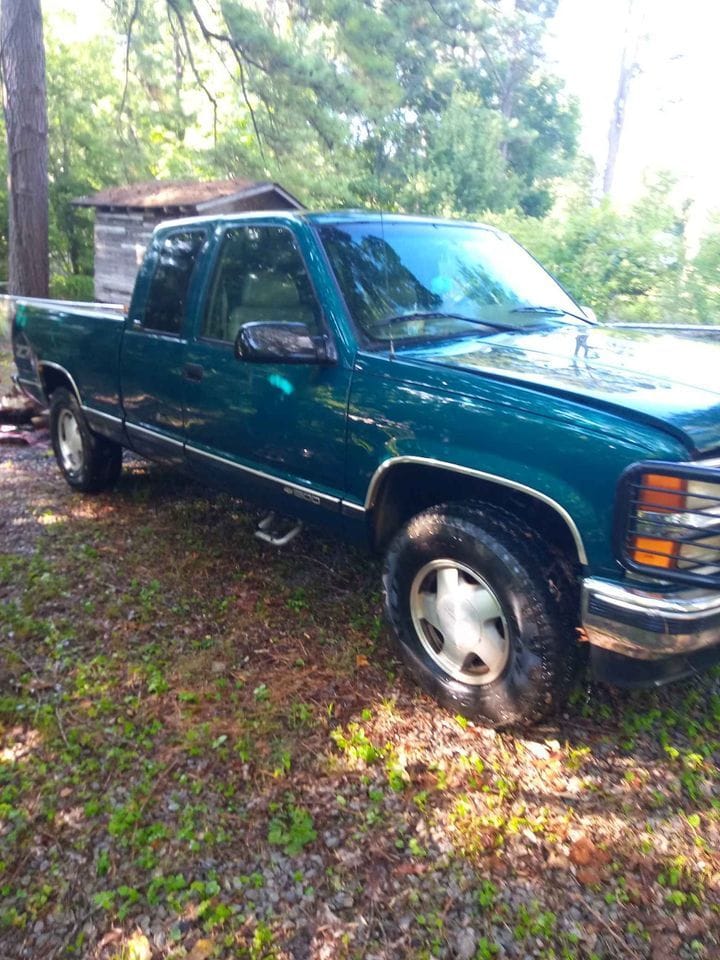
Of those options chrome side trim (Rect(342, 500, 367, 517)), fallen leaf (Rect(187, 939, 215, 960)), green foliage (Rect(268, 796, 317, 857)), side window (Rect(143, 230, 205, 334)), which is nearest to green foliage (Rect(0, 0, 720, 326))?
side window (Rect(143, 230, 205, 334))

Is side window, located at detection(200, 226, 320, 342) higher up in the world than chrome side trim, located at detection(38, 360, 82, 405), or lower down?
higher up

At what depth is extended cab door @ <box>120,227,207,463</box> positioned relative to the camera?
4.42m

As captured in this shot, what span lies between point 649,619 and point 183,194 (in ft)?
43.2

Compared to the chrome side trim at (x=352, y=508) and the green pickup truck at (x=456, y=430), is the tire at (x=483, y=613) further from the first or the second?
the chrome side trim at (x=352, y=508)

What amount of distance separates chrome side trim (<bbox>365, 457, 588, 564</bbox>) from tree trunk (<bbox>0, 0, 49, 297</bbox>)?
32.1 ft

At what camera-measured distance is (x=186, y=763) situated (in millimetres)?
A: 2982

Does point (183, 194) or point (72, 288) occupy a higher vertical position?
point (183, 194)

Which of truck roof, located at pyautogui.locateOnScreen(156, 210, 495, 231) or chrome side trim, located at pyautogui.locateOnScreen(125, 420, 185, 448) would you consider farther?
chrome side trim, located at pyautogui.locateOnScreen(125, 420, 185, 448)

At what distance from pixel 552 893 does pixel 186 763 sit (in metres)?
1.38

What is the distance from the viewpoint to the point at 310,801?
110 inches

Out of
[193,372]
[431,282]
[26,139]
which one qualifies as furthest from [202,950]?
[26,139]

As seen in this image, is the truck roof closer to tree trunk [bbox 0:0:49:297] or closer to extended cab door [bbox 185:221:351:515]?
extended cab door [bbox 185:221:351:515]

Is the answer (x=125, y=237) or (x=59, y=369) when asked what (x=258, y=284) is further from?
(x=125, y=237)

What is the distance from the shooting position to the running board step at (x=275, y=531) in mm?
4023
